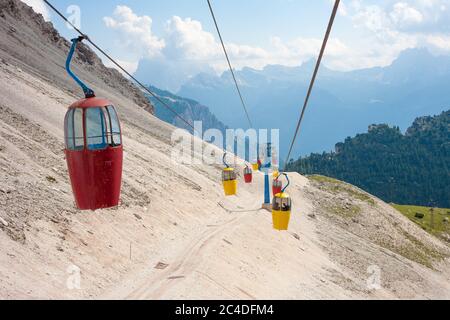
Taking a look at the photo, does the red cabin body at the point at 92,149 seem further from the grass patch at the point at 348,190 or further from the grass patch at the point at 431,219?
the grass patch at the point at 431,219

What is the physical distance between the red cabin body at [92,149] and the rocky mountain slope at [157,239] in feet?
17.5

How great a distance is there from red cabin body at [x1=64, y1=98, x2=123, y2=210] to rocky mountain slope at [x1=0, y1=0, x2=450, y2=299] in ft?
17.5

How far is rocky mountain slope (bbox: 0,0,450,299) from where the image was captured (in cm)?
2014

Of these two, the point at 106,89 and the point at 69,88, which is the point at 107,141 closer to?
the point at 69,88

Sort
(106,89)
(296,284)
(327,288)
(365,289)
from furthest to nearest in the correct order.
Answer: (106,89), (365,289), (327,288), (296,284)

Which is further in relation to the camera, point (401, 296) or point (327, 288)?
point (401, 296)

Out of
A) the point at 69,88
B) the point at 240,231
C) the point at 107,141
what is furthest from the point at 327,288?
the point at 69,88

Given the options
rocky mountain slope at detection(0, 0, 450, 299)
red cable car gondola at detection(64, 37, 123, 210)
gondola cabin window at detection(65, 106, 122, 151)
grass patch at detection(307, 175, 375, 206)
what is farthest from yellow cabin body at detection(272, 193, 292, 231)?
grass patch at detection(307, 175, 375, 206)

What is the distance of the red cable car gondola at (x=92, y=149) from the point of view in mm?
14648

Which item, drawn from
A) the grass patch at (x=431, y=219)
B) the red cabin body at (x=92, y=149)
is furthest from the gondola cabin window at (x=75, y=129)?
the grass patch at (x=431, y=219)

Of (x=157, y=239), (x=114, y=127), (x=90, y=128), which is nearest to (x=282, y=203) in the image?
(x=157, y=239)

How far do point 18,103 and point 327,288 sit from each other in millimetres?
34177

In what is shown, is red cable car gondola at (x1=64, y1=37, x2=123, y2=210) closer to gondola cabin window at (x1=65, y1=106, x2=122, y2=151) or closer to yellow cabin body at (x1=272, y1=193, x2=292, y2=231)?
gondola cabin window at (x1=65, y1=106, x2=122, y2=151)

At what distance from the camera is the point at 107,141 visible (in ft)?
49.7
